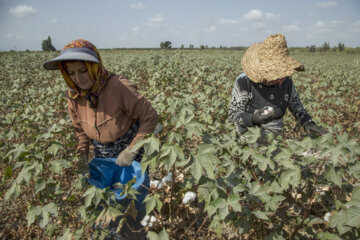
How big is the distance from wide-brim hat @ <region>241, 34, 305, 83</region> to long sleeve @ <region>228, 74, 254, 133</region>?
0.27 meters

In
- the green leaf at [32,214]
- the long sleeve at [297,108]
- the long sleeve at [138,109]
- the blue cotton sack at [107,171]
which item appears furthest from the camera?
the long sleeve at [297,108]

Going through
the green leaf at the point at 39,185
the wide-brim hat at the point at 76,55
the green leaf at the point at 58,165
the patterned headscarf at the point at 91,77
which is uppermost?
the wide-brim hat at the point at 76,55

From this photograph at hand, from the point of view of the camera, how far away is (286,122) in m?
3.82

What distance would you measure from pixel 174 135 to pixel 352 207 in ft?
3.22

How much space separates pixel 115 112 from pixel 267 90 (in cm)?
160

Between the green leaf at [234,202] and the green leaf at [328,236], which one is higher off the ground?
the green leaf at [234,202]

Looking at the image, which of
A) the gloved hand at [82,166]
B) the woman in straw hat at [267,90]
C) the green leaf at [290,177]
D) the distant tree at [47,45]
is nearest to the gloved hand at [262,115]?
the woman in straw hat at [267,90]

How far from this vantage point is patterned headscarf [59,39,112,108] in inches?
62.4

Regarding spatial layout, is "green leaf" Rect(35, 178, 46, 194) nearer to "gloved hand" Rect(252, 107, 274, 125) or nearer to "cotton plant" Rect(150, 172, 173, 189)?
"cotton plant" Rect(150, 172, 173, 189)

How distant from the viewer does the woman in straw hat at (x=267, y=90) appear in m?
1.91

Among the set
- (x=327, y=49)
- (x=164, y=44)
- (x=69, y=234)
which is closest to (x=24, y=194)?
Answer: (x=69, y=234)

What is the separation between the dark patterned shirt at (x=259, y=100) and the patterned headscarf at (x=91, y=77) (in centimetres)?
140

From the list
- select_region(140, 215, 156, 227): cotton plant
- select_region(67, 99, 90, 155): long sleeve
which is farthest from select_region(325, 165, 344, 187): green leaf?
select_region(67, 99, 90, 155): long sleeve

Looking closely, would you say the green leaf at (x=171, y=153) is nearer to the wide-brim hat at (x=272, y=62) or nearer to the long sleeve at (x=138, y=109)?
the long sleeve at (x=138, y=109)
